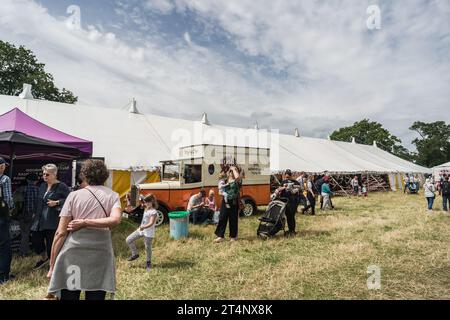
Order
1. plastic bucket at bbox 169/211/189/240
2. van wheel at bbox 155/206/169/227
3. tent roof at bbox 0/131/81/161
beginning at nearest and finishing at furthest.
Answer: tent roof at bbox 0/131/81/161 → plastic bucket at bbox 169/211/189/240 → van wheel at bbox 155/206/169/227

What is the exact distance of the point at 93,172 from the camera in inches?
96.1

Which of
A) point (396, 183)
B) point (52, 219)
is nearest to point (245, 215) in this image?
point (52, 219)

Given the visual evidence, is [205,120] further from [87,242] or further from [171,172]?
[87,242]

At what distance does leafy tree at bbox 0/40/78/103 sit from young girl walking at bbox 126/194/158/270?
98.5 feet

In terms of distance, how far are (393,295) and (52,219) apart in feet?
17.1

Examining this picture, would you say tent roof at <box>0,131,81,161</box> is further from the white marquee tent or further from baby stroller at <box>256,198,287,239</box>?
the white marquee tent

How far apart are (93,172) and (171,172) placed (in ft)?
26.4

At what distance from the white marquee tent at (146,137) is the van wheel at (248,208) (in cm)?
441

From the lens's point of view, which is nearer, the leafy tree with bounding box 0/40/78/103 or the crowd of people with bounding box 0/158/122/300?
the crowd of people with bounding box 0/158/122/300

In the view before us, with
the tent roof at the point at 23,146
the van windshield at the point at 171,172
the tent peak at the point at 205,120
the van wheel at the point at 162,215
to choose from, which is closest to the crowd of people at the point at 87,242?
the tent roof at the point at 23,146

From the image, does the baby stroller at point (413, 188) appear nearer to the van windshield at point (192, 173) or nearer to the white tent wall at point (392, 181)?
the white tent wall at point (392, 181)

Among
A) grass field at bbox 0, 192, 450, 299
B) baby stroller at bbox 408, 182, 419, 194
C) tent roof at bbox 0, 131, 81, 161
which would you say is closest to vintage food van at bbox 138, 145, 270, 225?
grass field at bbox 0, 192, 450, 299

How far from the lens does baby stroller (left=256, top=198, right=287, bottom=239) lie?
7.14m

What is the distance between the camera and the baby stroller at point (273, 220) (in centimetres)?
714
